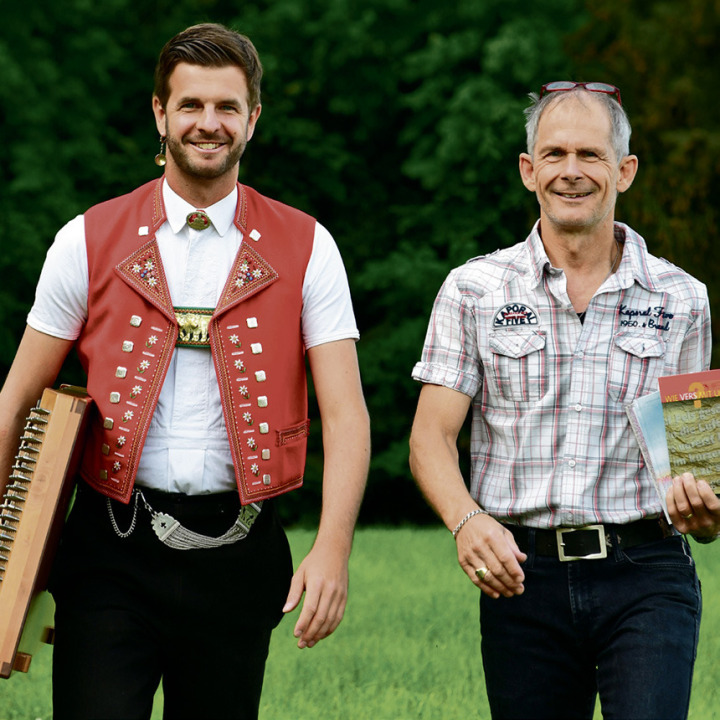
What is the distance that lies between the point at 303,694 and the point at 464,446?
11.2 m

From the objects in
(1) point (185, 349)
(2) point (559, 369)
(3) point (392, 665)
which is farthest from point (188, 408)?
(3) point (392, 665)

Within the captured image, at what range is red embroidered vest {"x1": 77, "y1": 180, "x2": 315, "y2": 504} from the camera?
3.49 metres

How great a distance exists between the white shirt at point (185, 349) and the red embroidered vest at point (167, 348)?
0.13 ft

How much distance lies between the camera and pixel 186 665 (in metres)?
3.58

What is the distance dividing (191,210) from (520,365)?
103 cm

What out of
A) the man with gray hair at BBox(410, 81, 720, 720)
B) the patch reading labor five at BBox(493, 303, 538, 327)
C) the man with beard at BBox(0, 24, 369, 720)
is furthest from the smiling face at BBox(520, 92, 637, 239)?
the man with beard at BBox(0, 24, 369, 720)

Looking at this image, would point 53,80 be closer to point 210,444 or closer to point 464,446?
point 464,446

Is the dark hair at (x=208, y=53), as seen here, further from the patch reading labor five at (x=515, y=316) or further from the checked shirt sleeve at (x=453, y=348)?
the patch reading labor five at (x=515, y=316)

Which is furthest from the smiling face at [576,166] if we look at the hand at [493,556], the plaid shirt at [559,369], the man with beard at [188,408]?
the hand at [493,556]

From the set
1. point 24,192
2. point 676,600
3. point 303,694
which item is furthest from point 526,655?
point 24,192

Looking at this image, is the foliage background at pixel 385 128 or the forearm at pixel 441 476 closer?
the forearm at pixel 441 476

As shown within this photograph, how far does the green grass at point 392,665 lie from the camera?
20.2 ft

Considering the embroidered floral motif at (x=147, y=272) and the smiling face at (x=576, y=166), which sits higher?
the smiling face at (x=576, y=166)

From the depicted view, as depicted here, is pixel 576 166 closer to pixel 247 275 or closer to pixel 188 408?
pixel 247 275
